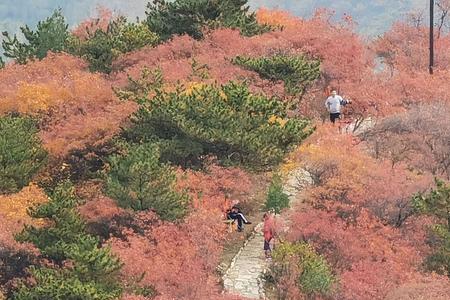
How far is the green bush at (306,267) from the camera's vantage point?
2112 cm

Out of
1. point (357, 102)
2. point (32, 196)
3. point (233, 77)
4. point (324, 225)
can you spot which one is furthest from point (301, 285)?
point (357, 102)

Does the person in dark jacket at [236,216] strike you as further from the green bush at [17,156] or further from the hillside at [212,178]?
the green bush at [17,156]

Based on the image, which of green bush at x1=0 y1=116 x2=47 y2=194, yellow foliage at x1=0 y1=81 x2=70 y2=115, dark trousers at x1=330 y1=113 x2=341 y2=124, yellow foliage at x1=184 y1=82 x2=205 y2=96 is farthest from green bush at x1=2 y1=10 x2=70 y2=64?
dark trousers at x1=330 y1=113 x2=341 y2=124

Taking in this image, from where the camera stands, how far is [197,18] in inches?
1603

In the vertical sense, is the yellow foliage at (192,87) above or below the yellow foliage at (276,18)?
below

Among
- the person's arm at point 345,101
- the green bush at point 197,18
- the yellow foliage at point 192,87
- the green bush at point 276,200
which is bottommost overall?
the green bush at point 276,200

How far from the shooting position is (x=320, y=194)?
26.2m

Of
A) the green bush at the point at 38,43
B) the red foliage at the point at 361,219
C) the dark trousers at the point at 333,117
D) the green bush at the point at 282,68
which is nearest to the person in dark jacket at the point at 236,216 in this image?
the red foliage at the point at 361,219

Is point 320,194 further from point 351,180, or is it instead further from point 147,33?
point 147,33

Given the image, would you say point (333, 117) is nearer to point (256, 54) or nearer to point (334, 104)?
point (334, 104)

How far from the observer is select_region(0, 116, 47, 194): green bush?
25812 millimetres

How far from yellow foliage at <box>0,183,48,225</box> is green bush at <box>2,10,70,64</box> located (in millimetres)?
21005

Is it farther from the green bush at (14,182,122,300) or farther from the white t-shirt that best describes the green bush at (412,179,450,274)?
the white t-shirt

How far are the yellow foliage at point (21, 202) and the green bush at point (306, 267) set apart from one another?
7.85 metres
